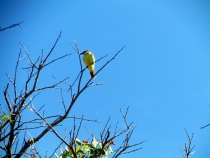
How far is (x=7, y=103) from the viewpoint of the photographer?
2.33 m

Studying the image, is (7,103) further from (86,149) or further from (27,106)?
(86,149)

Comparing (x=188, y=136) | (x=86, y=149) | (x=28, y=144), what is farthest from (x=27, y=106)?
(x=188, y=136)

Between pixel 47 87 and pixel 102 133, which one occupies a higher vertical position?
pixel 47 87

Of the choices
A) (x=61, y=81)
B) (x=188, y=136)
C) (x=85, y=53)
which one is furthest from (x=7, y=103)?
(x=85, y=53)

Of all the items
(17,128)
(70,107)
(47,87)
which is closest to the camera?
(17,128)

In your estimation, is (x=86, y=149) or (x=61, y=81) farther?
(x=86, y=149)

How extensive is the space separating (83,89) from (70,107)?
247 millimetres

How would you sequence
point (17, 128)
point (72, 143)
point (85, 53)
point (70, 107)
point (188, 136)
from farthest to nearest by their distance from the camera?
point (85, 53) → point (188, 136) → point (70, 107) → point (17, 128) → point (72, 143)

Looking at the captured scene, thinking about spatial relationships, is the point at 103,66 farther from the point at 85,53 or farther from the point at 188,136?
the point at 85,53

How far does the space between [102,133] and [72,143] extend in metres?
0.35

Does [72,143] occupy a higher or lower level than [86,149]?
lower

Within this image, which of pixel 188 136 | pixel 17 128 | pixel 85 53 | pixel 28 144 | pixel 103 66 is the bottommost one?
pixel 188 136

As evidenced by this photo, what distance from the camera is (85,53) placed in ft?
→ 25.3

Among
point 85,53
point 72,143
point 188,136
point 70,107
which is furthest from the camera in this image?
point 85,53
